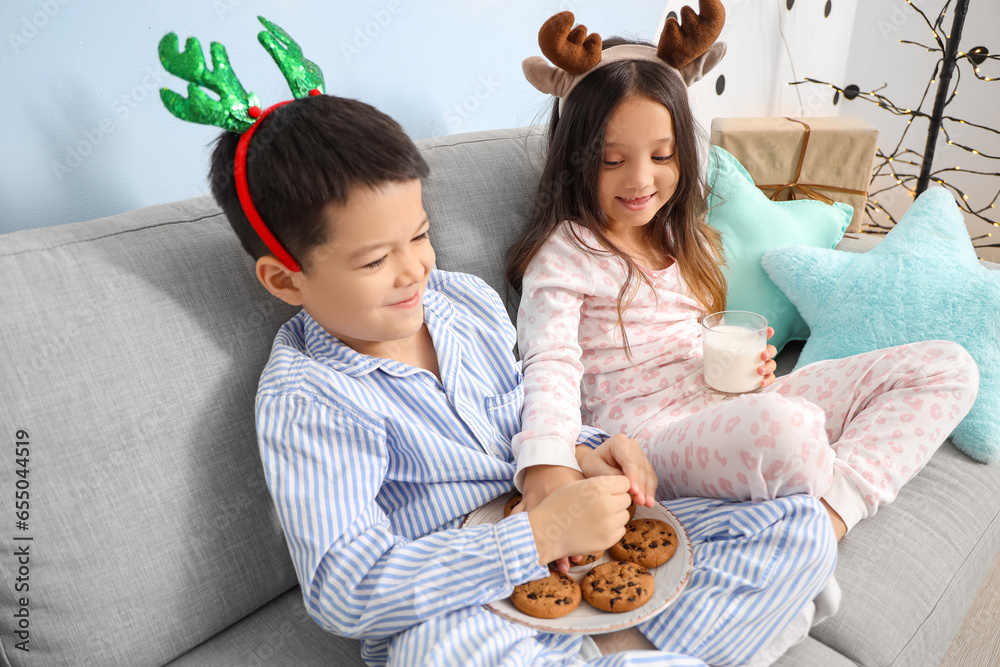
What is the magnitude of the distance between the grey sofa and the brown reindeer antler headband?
61cm

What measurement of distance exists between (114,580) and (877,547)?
1.05 metres

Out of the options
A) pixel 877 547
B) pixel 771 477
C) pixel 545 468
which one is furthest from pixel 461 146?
pixel 877 547

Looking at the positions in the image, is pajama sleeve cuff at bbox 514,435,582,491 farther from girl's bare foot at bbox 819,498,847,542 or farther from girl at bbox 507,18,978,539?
girl's bare foot at bbox 819,498,847,542

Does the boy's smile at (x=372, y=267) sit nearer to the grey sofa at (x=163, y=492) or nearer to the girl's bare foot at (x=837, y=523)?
the grey sofa at (x=163, y=492)

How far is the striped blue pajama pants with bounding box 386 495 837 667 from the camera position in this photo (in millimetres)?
788

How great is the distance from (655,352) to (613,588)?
1.82ft

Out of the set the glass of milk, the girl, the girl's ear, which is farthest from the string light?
the glass of milk

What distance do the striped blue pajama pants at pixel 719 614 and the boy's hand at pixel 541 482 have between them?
0.18 metres

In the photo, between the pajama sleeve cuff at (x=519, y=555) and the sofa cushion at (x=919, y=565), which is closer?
the pajama sleeve cuff at (x=519, y=555)

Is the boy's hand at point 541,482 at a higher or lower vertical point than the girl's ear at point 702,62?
lower

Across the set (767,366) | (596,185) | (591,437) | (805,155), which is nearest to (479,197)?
(596,185)

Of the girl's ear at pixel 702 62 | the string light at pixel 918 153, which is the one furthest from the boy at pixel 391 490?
the string light at pixel 918 153

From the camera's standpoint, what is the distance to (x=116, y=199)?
1066 millimetres

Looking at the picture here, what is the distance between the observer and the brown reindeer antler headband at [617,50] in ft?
3.81
